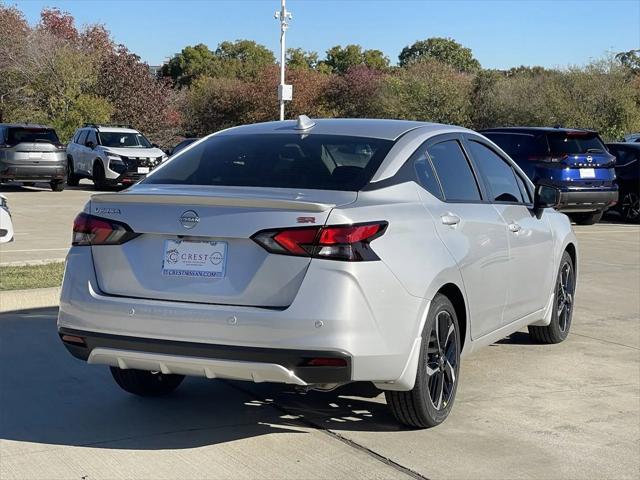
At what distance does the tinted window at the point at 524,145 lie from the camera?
653 inches

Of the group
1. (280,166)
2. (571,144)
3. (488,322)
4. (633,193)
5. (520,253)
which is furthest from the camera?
(633,193)

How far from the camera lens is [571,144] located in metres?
16.8

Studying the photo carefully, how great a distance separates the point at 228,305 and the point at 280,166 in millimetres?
1052

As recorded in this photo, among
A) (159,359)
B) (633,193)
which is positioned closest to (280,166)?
(159,359)

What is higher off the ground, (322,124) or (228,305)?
(322,124)

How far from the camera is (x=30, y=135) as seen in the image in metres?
23.6

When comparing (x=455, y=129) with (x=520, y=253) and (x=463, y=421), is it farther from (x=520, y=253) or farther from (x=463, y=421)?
(x=463, y=421)

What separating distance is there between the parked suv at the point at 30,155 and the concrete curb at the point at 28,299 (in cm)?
1574

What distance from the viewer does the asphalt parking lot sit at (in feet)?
15.2

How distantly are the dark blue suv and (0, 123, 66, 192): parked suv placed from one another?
1165 cm

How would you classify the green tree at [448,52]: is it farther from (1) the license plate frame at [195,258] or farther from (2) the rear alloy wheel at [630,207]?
(1) the license plate frame at [195,258]

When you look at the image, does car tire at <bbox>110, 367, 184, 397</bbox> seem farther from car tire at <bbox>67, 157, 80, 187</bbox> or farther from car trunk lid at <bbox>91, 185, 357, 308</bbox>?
car tire at <bbox>67, 157, 80, 187</bbox>

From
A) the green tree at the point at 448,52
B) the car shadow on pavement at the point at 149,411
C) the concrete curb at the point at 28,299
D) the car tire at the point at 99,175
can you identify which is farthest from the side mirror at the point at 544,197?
the green tree at the point at 448,52

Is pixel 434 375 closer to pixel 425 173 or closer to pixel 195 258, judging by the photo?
pixel 425 173
